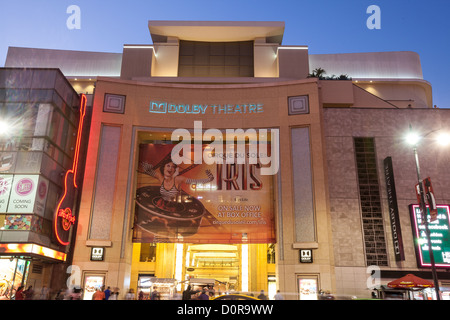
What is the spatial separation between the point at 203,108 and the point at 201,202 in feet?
24.8

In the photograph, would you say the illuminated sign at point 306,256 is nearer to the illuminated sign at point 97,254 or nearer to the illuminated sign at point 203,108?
the illuminated sign at point 203,108

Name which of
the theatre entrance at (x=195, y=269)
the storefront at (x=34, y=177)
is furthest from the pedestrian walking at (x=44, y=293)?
the theatre entrance at (x=195, y=269)

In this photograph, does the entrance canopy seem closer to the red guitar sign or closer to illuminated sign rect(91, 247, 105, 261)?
illuminated sign rect(91, 247, 105, 261)

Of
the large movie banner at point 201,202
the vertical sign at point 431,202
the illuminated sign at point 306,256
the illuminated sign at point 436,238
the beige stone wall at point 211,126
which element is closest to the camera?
the vertical sign at point 431,202

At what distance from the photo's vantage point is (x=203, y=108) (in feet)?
103

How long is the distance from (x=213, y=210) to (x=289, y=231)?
5.88m

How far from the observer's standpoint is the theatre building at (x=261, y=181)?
27078mm

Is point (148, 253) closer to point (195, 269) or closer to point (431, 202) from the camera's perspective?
point (195, 269)

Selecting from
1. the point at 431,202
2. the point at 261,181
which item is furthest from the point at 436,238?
the point at 261,181

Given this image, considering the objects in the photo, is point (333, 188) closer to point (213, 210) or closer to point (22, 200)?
point (213, 210)

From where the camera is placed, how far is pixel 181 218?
96.7 feet

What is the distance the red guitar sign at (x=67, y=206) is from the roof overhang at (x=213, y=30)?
13.7 metres
